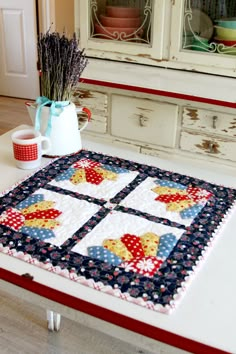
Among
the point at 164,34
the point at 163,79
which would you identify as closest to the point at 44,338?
the point at 163,79

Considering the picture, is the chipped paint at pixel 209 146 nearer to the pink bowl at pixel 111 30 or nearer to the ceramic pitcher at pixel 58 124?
the pink bowl at pixel 111 30

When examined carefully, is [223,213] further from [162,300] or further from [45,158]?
[45,158]

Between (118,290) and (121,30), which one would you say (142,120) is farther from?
(118,290)

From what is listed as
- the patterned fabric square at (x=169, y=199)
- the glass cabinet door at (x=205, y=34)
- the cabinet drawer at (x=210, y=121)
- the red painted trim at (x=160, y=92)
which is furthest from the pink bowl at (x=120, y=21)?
the patterned fabric square at (x=169, y=199)

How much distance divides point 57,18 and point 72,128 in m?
2.20

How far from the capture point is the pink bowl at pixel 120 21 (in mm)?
2066

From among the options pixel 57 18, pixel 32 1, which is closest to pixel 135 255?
pixel 57 18

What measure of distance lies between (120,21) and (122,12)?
0.05 meters

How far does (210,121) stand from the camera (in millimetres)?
1897

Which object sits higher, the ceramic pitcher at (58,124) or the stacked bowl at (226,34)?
the stacked bowl at (226,34)

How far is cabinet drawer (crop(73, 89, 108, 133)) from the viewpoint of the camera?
6.90 ft

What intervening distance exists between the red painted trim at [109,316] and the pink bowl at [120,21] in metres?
1.46

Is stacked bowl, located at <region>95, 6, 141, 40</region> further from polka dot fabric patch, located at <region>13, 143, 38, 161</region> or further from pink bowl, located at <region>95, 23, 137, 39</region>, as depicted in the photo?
polka dot fabric patch, located at <region>13, 143, 38, 161</region>

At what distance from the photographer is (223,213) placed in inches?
44.8
